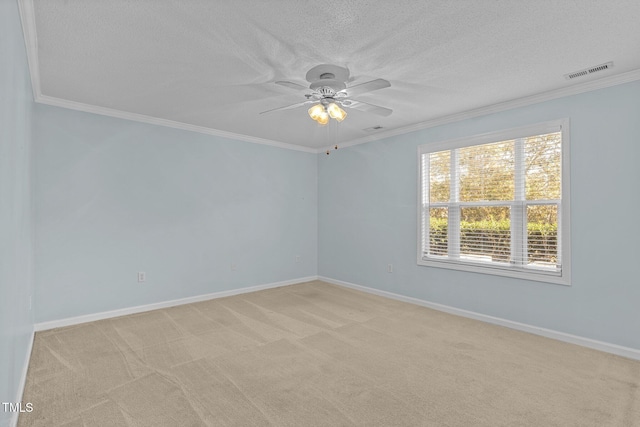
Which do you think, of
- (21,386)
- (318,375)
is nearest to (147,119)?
(21,386)

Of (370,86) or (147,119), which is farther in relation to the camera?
(147,119)

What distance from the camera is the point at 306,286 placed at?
559cm

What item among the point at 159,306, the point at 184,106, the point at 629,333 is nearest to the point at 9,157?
the point at 184,106

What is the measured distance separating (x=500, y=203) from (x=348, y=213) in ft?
8.00

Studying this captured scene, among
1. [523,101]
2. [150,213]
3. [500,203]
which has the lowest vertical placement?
[150,213]

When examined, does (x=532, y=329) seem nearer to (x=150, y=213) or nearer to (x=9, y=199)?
(x=9, y=199)

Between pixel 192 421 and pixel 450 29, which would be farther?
pixel 450 29

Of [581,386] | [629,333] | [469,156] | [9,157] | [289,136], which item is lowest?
[581,386]

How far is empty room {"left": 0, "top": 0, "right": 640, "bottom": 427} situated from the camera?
2072 millimetres

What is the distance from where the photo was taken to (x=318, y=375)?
2.54 meters

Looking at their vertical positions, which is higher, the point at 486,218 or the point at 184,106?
the point at 184,106

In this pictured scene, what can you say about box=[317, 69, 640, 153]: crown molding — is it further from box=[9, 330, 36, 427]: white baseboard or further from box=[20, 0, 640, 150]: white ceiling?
box=[9, 330, 36, 427]: white baseboard

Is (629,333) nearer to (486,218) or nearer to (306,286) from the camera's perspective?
(486,218)

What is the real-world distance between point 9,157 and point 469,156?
13.9ft
